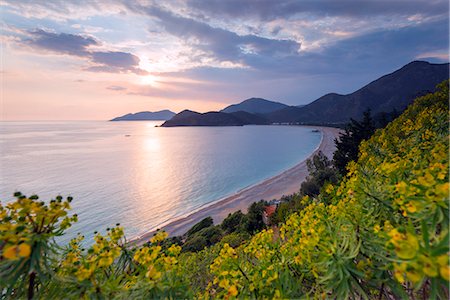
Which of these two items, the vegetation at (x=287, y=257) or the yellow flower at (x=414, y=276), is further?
the vegetation at (x=287, y=257)

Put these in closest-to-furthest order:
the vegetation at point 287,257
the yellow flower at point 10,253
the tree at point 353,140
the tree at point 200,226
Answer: the yellow flower at point 10,253, the vegetation at point 287,257, the tree at point 353,140, the tree at point 200,226

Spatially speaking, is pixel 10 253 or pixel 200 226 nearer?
pixel 10 253

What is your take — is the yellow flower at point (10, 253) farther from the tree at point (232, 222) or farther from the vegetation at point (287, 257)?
the tree at point (232, 222)

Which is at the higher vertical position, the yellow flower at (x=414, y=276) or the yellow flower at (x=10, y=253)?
the yellow flower at (x=10, y=253)

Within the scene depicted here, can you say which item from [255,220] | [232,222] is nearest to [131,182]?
[232,222]

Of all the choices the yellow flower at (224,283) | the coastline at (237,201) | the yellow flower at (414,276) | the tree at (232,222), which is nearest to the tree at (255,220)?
the tree at (232,222)

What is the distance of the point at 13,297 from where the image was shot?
9.53 feet

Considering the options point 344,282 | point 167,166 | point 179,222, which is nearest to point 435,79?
point 167,166

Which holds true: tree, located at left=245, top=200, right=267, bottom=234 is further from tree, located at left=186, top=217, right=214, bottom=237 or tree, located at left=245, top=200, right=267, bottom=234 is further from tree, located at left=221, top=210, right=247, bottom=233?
tree, located at left=186, top=217, right=214, bottom=237

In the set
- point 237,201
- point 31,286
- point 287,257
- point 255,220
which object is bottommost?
point 237,201

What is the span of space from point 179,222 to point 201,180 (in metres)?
20.9

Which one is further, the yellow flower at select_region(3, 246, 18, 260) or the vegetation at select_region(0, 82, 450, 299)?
the vegetation at select_region(0, 82, 450, 299)

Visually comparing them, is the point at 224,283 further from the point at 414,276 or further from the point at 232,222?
the point at 232,222

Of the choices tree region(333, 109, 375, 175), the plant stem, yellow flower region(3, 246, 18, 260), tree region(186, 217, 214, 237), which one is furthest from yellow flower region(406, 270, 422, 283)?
tree region(333, 109, 375, 175)
